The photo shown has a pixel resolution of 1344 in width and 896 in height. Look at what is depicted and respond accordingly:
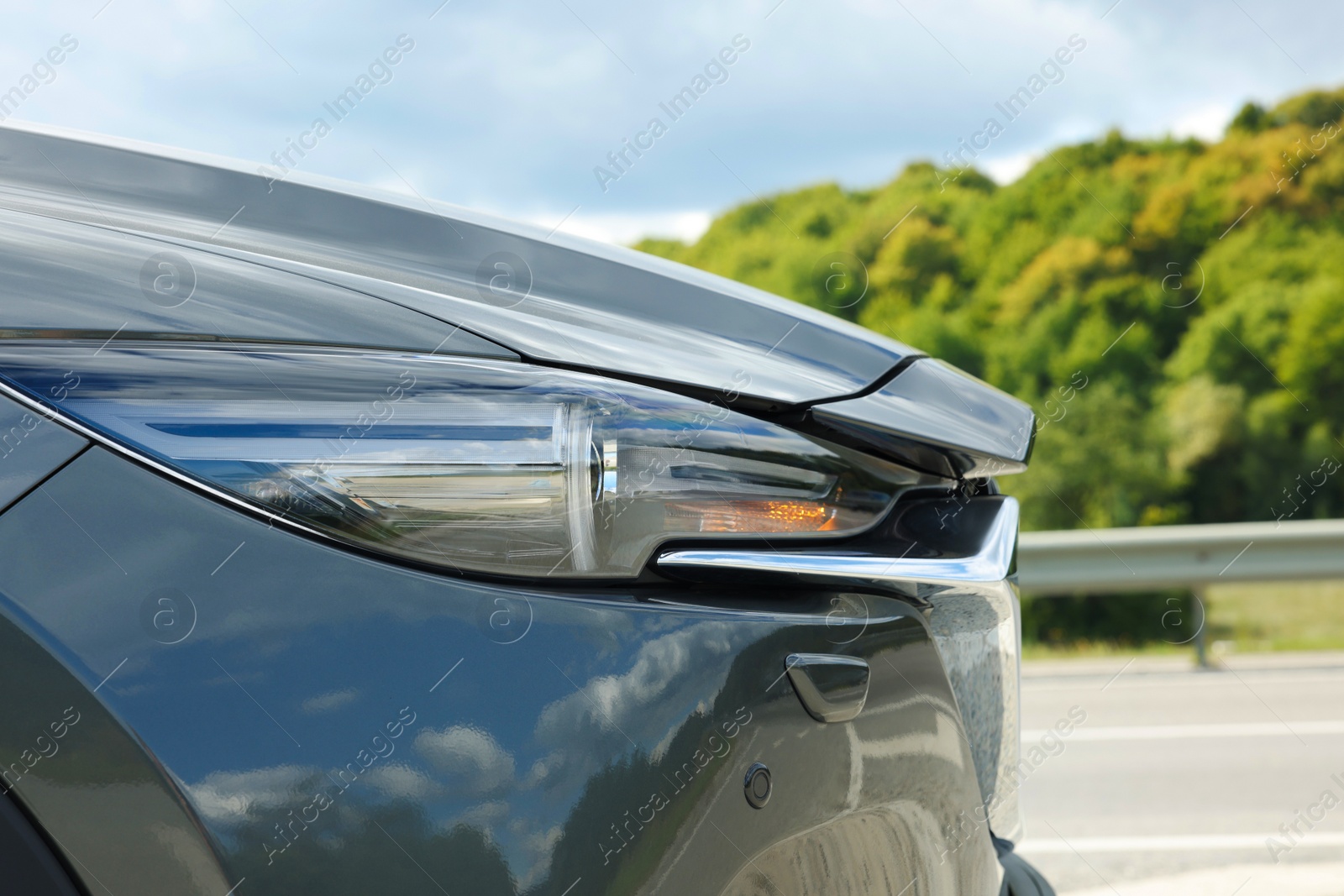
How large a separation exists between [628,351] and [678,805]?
17.7 inches

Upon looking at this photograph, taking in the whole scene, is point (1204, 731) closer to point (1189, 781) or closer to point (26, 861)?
point (1189, 781)

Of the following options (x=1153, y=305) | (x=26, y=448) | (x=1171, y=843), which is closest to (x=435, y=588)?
(x=26, y=448)

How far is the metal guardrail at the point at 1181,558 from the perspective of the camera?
583 centimetres

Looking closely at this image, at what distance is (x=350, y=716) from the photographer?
73 cm

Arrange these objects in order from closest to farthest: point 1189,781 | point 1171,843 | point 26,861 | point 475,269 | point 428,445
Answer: point 26,861, point 428,445, point 475,269, point 1171,843, point 1189,781

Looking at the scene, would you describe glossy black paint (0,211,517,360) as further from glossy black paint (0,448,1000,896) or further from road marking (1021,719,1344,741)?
road marking (1021,719,1344,741)

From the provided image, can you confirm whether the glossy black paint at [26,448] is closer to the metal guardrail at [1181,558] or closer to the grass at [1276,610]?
the metal guardrail at [1181,558]

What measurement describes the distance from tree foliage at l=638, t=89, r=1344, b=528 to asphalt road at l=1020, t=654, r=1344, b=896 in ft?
69.6

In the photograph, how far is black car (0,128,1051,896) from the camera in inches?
28.1


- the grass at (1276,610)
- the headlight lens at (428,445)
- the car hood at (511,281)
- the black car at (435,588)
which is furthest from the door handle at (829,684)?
the grass at (1276,610)

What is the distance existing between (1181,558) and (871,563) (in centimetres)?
586

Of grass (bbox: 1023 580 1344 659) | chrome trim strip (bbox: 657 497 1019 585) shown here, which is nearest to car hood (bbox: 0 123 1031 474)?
chrome trim strip (bbox: 657 497 1019 585)

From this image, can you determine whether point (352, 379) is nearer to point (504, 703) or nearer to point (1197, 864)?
point (504, 703)

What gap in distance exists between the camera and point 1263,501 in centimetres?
3056
